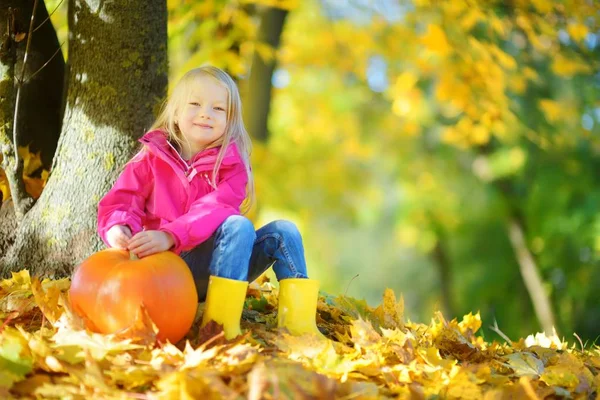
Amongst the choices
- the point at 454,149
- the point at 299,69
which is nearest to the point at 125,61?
the point at 299,69

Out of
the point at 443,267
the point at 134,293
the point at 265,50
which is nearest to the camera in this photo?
the point at 134,293

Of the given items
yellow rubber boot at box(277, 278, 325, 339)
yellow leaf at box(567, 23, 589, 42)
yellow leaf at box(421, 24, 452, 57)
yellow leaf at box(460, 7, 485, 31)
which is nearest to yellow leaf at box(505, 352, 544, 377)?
yellow rubber boot at box(277, 278, 325, 339)

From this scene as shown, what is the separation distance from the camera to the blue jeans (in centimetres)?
247

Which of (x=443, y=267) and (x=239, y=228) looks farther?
(x=443, y=267)

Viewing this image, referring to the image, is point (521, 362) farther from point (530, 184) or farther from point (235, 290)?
→ point (530, 184)

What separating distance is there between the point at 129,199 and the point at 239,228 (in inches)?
18.7

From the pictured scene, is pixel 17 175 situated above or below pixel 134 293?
above

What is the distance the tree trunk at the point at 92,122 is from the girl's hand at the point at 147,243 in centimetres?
68

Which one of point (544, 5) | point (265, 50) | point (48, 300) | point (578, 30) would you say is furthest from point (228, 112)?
point (578, 30)

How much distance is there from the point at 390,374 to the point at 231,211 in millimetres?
840

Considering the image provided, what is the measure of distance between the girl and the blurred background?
5.53ft

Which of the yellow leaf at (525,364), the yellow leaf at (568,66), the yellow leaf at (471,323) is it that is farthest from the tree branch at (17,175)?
the yellow leaf at (568,66)

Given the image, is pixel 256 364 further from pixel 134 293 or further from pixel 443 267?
pixel 443 267

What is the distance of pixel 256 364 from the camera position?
77.5 inches
